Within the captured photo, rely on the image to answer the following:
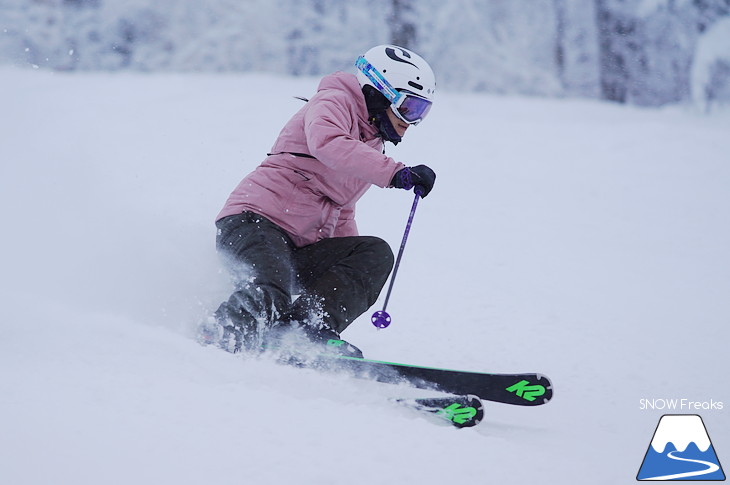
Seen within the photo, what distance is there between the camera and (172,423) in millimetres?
2264

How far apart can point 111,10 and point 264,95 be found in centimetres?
741

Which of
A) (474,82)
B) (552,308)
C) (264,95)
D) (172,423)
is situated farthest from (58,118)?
(474,82)

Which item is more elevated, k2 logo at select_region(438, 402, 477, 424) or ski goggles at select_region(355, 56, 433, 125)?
ski goggles at select_region(355, 56, 433, 125)

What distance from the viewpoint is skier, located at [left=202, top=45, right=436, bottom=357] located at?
10.8 ft

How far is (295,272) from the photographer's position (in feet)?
12.0

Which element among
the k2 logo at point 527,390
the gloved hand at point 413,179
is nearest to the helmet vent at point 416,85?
the gloved hand at point 413,179

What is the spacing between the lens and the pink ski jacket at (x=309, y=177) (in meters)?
3.51

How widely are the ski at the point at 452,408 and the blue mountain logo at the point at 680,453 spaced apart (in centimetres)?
64

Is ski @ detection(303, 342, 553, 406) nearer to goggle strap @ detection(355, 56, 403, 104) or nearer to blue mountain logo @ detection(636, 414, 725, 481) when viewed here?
blue mountain logo @ detection(636, 414, 725, 481)

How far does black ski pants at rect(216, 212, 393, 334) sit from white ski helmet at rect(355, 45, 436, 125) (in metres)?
0.71

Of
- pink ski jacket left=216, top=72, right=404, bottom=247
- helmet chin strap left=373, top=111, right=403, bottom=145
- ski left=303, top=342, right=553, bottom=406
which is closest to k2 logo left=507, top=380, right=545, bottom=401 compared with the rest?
ski left=303, top=342, right=553, bottom=406

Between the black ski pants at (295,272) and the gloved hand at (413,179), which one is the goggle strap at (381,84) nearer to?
the gloved hand at (413,179)

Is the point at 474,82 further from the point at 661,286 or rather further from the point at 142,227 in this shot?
the point at 142,227

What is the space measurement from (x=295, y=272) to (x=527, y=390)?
1.33m
